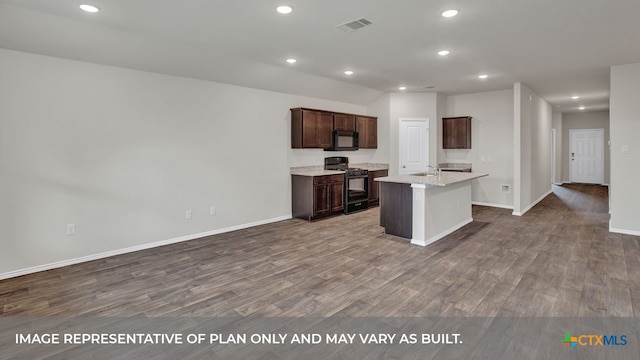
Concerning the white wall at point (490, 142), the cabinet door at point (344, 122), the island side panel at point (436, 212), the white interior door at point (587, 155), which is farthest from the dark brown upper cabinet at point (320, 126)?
the white interior door at point (587, 155)

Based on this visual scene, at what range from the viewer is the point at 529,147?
705cm

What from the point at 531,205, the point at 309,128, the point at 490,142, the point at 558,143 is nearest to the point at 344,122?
the point at 309,128

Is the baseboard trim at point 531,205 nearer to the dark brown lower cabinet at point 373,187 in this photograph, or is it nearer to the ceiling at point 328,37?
the ceiling at point 328,37

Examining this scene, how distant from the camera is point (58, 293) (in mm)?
3182

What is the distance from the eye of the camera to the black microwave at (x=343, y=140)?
6.91 meters

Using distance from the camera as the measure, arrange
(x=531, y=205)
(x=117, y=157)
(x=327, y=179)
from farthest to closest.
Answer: (x=531, y=205) < (x=327, y=179) < (x=117, y=157)

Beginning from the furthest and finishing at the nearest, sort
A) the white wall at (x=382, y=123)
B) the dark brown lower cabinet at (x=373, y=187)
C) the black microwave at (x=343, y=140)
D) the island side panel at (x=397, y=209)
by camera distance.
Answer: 1. the white wall at (x=382, y=123)
2. the dark brown lower cabinet at (x=373, y=187)
3. the black microwave at (x=343, y=140)
4. the island side panel at (x=397, y=209)

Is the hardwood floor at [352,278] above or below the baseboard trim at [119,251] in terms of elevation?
below

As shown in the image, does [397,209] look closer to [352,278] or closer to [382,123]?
[352,278]

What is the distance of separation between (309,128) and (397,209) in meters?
2.49

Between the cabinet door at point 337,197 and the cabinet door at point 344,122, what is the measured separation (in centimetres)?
127

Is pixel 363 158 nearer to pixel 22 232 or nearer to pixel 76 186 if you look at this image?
pixel 76 186

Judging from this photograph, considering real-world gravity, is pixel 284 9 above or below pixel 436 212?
above

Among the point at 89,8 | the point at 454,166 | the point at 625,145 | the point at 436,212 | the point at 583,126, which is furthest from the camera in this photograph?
the point at 583,126
